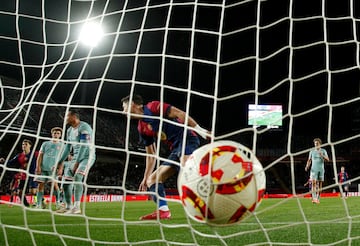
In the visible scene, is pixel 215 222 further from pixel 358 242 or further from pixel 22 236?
pixel 22 236

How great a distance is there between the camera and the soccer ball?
238 cm

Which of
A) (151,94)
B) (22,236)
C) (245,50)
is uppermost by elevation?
(245,50)

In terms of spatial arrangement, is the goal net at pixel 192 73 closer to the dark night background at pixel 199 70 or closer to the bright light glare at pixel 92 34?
the dark night background at pixel 199 70

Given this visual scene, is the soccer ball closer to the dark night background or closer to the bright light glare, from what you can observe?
the bright light glare

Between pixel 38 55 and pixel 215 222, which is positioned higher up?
pixel 38 55

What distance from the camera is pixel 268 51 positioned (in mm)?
19719

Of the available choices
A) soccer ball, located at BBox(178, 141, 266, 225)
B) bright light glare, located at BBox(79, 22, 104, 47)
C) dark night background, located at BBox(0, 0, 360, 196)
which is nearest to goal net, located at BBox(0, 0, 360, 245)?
dark night background, located at BBox(0, 0, 360, 196)

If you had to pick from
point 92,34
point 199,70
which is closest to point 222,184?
point 92,34

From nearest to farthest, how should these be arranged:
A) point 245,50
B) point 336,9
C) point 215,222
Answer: point 215,222 < point 336,9 < point 245,50

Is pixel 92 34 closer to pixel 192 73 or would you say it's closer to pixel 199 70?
pixel 192 73

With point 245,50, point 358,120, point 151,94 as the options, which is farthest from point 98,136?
point 358,120

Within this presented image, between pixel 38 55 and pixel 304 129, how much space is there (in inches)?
562

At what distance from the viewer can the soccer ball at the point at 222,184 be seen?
2.38 metres

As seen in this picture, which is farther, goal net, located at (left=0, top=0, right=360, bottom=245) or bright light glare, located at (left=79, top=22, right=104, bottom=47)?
goal net, located at (left=0, top=0, right=360, bottom=245)
